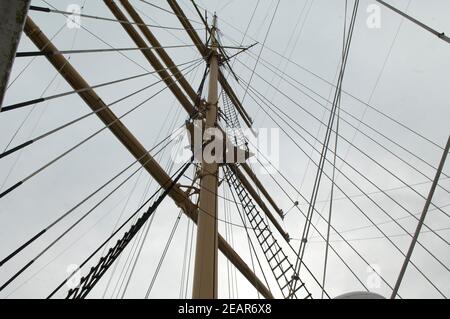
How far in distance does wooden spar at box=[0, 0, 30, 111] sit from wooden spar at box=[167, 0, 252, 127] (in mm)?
7758

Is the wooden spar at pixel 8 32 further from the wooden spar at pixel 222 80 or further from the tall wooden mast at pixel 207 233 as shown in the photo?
the wooden spar at pixel 222 80

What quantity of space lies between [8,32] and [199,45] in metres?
8.99

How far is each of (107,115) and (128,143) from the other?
0.56 metres

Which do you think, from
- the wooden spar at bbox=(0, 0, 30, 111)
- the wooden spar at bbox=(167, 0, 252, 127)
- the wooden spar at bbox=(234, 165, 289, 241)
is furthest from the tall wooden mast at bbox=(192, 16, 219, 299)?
the wooden spar at bbox=(167, 0, 252, 127)

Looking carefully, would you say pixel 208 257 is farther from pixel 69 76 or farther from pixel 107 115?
pixel 69 76

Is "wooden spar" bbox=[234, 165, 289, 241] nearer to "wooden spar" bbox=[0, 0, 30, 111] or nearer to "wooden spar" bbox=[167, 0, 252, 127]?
Result: "wooden spar" bbox=[167, 0, 252, 127]

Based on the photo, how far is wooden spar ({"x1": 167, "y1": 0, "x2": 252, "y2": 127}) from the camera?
28.8 ft

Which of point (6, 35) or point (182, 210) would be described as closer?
point (6, 35)

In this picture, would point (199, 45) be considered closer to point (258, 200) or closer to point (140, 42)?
point (140, 42)

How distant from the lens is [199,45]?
9484 millimetres
